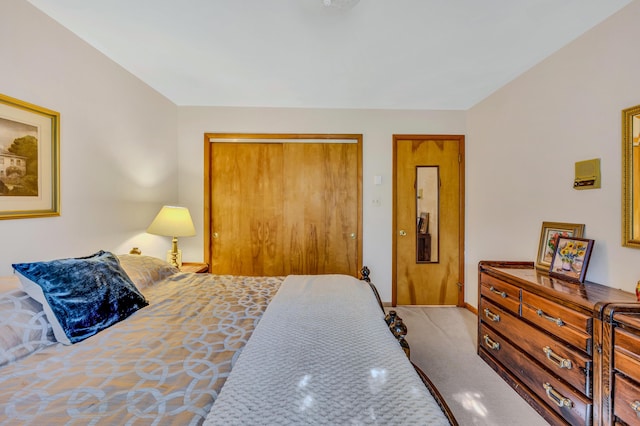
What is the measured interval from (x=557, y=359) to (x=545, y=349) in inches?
3.5

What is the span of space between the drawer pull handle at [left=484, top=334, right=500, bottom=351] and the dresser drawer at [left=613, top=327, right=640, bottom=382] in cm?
85

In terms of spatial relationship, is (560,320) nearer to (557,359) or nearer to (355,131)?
(557,359)

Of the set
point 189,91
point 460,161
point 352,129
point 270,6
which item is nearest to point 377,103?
point 352,129

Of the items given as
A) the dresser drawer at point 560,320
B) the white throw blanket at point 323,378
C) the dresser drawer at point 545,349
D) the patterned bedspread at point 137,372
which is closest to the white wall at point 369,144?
the dresser drawer at point 560,320

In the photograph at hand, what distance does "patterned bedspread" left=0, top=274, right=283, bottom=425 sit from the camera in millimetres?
751

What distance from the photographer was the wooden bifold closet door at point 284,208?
11.0ft

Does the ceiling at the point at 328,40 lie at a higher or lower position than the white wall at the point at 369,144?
higher

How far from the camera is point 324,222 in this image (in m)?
3.38

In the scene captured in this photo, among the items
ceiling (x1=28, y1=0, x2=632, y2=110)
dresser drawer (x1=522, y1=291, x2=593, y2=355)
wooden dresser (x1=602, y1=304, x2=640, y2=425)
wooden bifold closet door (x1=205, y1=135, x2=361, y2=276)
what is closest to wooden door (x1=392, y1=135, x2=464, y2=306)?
wooden bifold closet door (x1=205, y1=135, x2=361, y2=276)

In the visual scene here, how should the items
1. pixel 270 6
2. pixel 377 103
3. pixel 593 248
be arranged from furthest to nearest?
pixel 377 103
pixel 593 248
pixel 270 6

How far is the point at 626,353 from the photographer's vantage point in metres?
1.24

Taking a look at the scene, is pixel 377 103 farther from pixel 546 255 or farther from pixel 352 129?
pixel 546 255

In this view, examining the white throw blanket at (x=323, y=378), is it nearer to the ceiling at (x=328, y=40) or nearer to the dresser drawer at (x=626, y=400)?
the dresser drawer at (x=626, y=400)

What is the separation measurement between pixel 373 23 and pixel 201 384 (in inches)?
87.9
